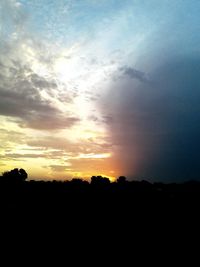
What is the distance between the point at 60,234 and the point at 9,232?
420 centimetres

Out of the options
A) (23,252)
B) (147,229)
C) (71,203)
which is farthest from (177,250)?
(71,203)

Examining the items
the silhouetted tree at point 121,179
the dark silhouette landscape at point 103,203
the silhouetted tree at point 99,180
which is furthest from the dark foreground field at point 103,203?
the silhouetted tree at point 121,179

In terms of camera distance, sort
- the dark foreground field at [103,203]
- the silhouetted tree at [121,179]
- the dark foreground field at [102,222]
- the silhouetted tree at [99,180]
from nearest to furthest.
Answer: the dark foreground field at [102,222]
the dark foreground field at [103,203]
the silhouetted tree at [99,180]
the silhouetted tree at [121,179]

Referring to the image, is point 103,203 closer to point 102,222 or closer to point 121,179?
point 102,222

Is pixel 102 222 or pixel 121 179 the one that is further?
pixel 121 179

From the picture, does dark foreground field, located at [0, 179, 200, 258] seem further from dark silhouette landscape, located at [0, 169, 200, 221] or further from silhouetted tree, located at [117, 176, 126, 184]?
silhouetted tree, located at [117, 176, 126, 184]

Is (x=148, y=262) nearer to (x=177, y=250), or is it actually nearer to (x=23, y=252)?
(x=177, y=250)

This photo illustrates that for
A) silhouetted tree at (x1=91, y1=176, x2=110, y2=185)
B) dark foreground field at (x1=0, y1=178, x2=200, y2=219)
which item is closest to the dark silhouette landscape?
dark foreground field at (x1=0, y1=178, x2=200, y2=219)

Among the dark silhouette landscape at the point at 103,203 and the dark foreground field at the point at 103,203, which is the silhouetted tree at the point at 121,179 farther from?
the dark foreground field at the point at 103,203

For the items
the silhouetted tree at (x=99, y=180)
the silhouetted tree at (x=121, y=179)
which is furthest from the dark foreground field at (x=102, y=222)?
the silhouetted tree at (x=121, y=179)

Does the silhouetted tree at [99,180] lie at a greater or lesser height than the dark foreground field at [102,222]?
greater

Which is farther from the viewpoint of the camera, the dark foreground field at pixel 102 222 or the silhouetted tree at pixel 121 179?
the silhouetted tree at pixel 121 179

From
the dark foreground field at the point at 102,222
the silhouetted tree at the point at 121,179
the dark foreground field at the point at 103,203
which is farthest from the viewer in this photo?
the silhouetted tree at the point at 121,179

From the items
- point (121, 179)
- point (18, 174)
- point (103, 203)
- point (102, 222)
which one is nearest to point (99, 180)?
point (121, 179)
